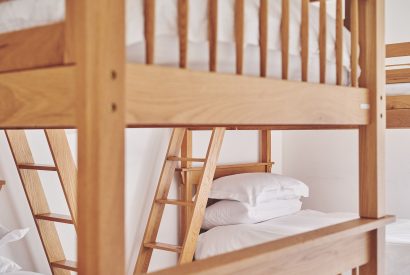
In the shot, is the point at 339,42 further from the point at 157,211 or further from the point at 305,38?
the point at 157,211

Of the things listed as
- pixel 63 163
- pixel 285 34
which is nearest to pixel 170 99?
pixel 285 34

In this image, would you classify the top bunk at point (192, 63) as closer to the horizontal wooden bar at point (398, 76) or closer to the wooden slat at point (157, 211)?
the horizontal wooden bar at point (398, 76)

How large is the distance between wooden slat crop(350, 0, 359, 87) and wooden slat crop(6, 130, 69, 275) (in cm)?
157

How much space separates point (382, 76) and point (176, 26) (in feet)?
3.29

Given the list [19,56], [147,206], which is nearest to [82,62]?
[19,56]

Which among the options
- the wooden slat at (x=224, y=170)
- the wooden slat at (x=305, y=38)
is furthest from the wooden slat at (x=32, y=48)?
the wooden slat at (x=224, y=170)

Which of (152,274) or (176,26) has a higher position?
(176,26)

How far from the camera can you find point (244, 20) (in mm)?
1412

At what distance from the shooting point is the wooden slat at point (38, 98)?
3.48 ft

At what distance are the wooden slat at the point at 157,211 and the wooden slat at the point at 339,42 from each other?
2.02 metres

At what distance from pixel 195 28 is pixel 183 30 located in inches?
2.6

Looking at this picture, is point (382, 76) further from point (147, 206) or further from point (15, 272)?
point (147, 206)

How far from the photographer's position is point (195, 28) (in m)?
1.29


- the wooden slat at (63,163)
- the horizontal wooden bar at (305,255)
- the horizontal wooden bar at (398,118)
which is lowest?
the horizontal wooden bar at (305,255)
